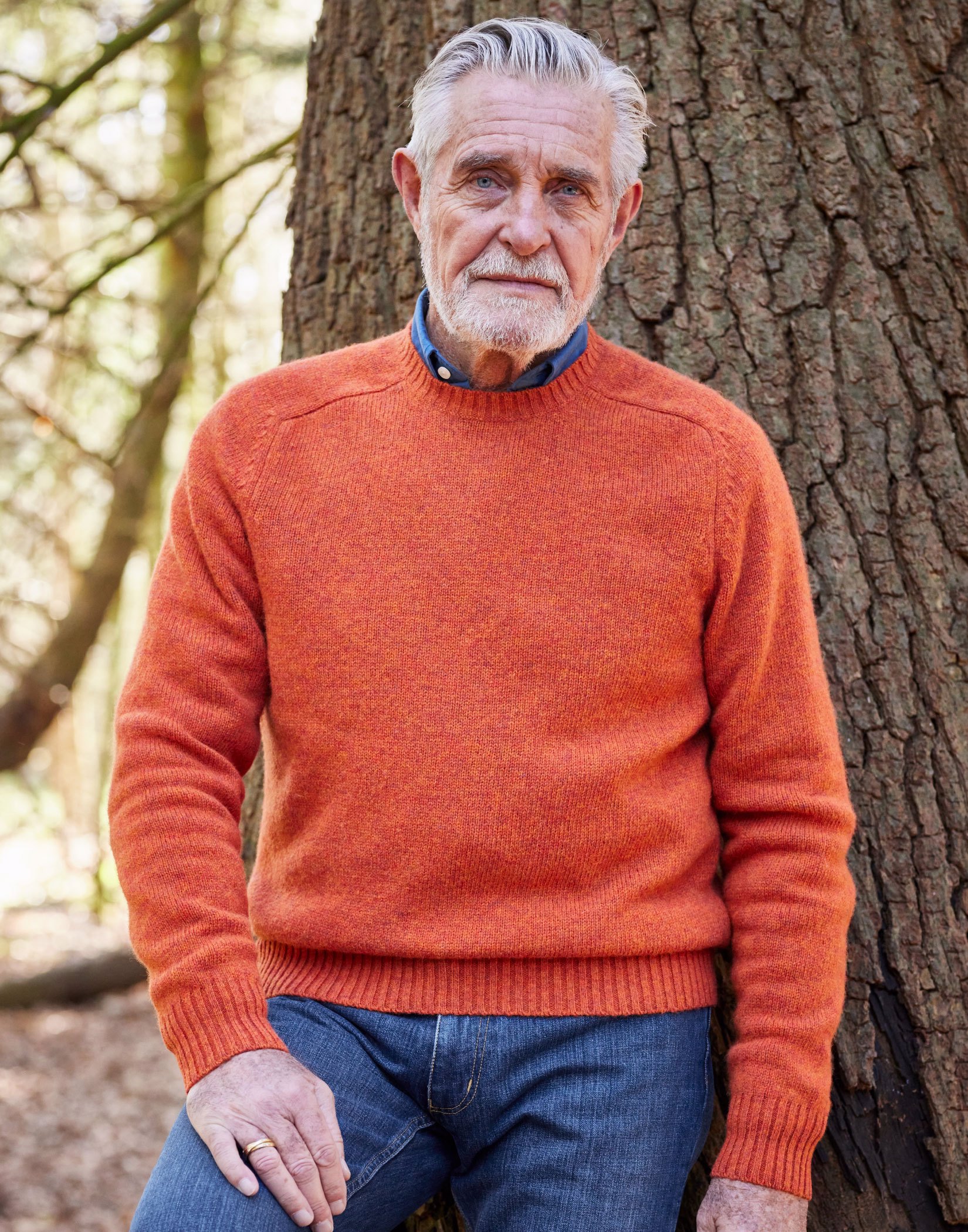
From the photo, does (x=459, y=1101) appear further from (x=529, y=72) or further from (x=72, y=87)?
(x=72, y=87)

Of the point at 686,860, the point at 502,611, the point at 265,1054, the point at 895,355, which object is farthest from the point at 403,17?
the point at 265,1054

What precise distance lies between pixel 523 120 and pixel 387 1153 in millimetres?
Result: 1564

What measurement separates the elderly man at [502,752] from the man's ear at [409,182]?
0.25 feet

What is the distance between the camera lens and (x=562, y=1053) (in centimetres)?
169

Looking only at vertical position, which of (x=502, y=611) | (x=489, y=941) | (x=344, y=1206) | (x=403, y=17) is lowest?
(x=344, y=1206)

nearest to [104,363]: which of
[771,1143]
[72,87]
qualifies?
[72,87]

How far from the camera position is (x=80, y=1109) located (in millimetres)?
4848

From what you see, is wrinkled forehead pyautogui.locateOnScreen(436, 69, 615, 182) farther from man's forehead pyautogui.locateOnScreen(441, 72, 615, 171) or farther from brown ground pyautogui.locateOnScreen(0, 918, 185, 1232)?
brown ground pyautogui.locateOnScreen(0, 918, 185, 1232)

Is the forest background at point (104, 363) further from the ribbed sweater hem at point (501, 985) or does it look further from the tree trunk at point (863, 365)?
the ribbed sweater hem at point (501, 985)

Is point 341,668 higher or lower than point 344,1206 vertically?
higher

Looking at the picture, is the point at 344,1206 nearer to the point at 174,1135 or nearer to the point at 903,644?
the point at 174,1135

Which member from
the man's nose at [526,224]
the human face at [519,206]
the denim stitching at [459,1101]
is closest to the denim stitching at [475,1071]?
the denim stitching at [459,1101]

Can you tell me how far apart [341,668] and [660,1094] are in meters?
0.79

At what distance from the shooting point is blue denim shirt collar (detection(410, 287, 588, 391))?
1.90 metres
